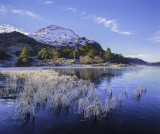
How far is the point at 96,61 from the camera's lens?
113 metres

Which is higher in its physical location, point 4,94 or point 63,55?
point 63,55

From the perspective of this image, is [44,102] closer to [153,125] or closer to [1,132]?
[1,132]

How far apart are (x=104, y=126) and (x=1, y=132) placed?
6462mm

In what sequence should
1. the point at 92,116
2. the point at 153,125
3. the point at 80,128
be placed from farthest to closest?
1. the point at 92,116
2. the point at 153,125
3. the point at 80,128

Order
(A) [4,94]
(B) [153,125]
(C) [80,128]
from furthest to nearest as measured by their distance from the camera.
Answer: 1. (A) [4,94]
2. (B) [153,125]
3. (C) [80,128]

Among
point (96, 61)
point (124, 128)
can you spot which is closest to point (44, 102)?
point (124, 128)

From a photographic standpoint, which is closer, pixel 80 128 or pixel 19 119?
pixel 80 128

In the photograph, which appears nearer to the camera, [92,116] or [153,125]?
[153,125]

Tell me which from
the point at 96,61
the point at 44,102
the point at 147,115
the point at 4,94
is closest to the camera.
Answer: the point at 147,115

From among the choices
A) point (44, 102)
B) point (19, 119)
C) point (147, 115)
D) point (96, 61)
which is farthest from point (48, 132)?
point (96, 61)

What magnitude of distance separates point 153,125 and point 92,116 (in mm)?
4217

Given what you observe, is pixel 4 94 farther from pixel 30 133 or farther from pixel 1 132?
pixel 30 133

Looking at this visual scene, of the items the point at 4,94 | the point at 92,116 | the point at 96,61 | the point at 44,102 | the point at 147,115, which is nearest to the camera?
the point at 92,116

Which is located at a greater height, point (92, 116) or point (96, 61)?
point (96, 61)
